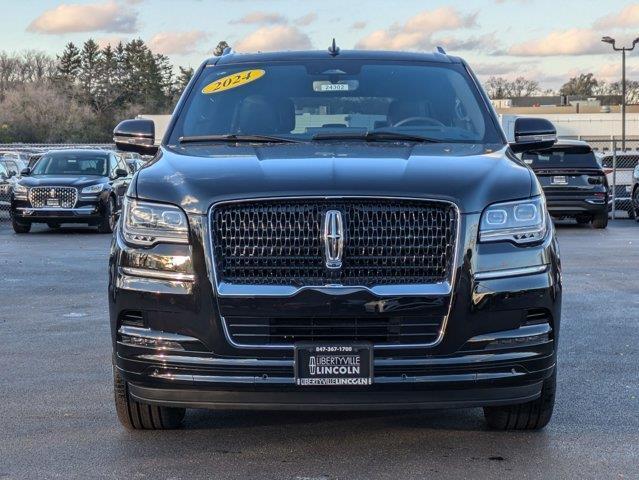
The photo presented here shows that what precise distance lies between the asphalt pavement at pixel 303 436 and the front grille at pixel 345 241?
87cm

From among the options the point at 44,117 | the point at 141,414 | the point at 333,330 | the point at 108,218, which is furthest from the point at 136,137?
the point at 44,117

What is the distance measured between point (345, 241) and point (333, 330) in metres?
0.39

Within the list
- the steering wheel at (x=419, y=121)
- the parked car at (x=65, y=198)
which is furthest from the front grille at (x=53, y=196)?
the steering wheel at (x=419, y=121)

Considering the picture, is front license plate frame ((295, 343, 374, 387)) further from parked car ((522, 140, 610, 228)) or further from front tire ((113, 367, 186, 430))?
parked car ((522, 140, 610, 228))

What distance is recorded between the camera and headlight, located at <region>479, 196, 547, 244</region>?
18.4 ft

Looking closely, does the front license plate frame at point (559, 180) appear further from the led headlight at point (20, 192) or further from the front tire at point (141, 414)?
the front tire at point (141, 414)

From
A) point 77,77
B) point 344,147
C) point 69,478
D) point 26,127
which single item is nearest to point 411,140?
point 344,147

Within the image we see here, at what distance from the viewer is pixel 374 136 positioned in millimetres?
6863

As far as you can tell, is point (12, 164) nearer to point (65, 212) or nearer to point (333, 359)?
point (65, 212)

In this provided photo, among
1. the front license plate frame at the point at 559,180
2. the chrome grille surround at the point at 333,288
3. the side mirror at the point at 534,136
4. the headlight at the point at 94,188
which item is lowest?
the front license plate frame at the point at 559,180

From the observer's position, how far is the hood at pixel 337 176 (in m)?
5.59

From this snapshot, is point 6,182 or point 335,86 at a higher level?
point 335,86

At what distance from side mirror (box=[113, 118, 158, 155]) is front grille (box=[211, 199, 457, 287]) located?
2.23 m

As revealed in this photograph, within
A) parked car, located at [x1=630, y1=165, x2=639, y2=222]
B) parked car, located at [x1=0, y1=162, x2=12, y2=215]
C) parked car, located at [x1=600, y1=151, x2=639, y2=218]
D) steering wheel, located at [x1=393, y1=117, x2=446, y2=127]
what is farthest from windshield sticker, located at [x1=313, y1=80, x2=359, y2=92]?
Answer: parked car, located at [x1=0, y1=162, x2=12, y2=215]
